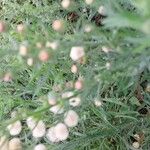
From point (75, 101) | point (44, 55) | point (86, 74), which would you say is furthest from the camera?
point (86, 74)

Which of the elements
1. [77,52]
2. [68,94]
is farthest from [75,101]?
[77,52]

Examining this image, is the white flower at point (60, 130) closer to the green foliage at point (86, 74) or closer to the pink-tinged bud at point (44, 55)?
the green foliage at point (86, 74)

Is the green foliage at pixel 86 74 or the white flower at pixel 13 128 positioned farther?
the white flower at pixel 13 128

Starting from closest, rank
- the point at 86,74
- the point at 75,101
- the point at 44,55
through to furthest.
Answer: the point at 44,55, the point at 75,101, the point at 86,74

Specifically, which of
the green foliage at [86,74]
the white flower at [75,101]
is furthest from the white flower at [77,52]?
the white flower at [75,101]

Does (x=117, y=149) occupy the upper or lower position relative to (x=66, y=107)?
lower

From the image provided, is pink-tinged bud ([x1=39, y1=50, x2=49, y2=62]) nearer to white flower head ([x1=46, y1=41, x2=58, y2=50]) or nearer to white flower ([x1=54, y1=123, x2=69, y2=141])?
white flower head ([x1=46, y1=41, x2=58, y2=50])

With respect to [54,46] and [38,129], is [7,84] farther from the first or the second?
[54,46]

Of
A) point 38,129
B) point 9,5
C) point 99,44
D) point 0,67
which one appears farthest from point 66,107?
point 9,5

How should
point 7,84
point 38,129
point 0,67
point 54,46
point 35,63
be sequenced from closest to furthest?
point 54,46 < point 35,63 < point 38,129 < point 0,67 < point 7,84

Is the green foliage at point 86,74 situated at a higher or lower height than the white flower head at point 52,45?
lower

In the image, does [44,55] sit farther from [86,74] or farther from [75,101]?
[86,74]
